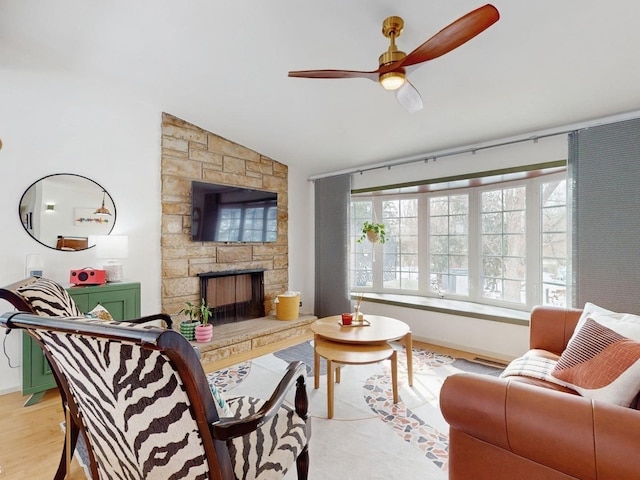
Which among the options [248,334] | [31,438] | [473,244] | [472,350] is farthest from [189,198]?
[472,350]

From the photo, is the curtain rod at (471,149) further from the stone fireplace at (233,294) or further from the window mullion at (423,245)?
the stone fireplace at (233,294)

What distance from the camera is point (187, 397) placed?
0.78 m

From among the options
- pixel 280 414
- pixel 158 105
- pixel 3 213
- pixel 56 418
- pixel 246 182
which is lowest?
pixel 56 418

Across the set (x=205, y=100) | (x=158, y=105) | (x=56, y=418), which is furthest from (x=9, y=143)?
(x=56, y=418)

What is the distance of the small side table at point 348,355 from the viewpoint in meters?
2.17

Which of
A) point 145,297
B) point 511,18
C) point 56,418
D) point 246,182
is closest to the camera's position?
point 511,18

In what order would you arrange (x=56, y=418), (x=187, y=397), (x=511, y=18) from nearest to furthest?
1. (x=187, y=397)
2. (x=511, y=18)
3. (x=56, y=418)

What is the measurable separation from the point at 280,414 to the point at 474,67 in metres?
2.60

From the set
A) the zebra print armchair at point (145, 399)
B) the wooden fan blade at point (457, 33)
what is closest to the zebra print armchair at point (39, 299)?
the zebra print armchair at point (145, 399)

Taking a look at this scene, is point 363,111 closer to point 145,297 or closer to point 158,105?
point 158,105

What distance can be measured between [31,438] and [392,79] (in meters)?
3.23

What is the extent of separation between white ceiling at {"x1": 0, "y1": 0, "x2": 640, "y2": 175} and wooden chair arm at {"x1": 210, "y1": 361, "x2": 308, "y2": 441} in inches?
83.7

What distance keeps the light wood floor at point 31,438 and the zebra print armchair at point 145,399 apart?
1.19 m

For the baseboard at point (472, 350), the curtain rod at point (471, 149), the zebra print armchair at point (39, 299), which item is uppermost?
the curtain rod at point (471, 149)
